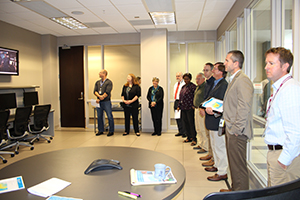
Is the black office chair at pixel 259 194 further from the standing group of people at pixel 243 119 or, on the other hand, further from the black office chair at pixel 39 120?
the black office chair at pixel 39 120

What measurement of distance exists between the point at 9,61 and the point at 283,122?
649cm

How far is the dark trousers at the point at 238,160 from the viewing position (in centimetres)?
281

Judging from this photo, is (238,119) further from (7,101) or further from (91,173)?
(7,101)

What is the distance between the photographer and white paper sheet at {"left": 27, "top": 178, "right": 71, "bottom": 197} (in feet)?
4.73

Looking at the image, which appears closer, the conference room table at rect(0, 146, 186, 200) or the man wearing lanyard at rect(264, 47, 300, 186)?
the conference room table at rect(0, 146, 186, 200)

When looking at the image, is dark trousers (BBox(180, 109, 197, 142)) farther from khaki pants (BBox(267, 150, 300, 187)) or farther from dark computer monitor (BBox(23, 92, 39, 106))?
dark computer monitor (BBox(23, 92, 39, 106))

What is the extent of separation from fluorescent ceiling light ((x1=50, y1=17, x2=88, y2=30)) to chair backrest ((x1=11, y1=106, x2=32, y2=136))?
8.00 feet

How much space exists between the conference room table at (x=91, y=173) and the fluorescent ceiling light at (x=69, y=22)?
15.3ft

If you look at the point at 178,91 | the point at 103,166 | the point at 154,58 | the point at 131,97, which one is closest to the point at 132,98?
the point at 131,97

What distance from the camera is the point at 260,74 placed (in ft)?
11.6

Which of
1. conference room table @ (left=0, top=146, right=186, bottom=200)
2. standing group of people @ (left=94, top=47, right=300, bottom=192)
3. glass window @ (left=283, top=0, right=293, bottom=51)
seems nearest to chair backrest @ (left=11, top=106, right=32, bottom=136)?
conference room table @ (left=0, top=146, right=186, bottom=200)

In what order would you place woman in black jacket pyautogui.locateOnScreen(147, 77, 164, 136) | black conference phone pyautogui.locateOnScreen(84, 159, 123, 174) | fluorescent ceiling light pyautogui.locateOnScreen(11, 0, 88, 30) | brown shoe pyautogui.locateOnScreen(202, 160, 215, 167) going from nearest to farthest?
1. black conference phone pyautogui.locateOnScreen(84, 159, 123, 174)
2. brown shoe pyautogui.locateOnScreen(202, 160, 215, 167)
3. fluorescent ceiling light pyautogui.locateOnScreen(11, 0, 88, 30)
4. woman in black jacket pyautogui.locateOnScreen(147, 77, 164, 136)

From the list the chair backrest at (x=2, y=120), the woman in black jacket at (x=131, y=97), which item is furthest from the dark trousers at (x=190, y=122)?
the chair backrest at (x=2, y=120)

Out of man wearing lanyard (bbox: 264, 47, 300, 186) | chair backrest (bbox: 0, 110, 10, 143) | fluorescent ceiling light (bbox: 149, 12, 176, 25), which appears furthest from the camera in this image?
fluorescent ceiling light (bbox: 149, 12, 176, 25)
